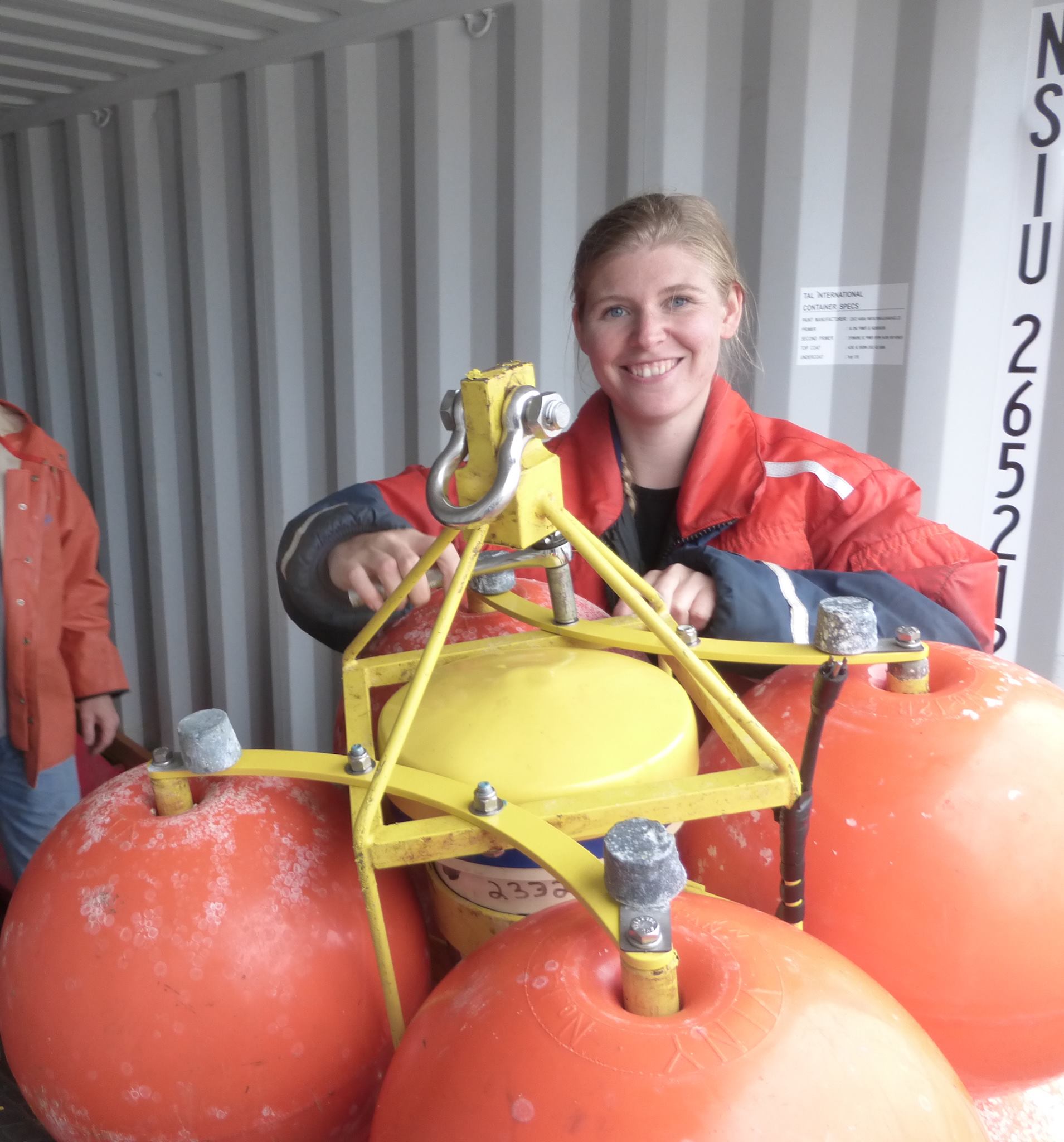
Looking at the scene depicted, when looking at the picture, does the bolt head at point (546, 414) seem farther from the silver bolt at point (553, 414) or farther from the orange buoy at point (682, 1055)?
the orange buoy at point (682, 1055)

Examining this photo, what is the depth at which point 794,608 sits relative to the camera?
1.10 meters

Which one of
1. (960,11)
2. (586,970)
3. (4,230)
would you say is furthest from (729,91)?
(4,230)

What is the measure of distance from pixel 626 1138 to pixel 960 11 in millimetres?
2454

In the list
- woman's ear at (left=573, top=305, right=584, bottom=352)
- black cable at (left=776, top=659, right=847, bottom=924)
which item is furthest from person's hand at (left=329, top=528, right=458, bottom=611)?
woman's ear at (left=573, top=305, right=584, bottom=352)

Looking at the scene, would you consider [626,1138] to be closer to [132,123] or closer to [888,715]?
[888,715]

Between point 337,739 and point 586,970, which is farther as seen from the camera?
point 337,739

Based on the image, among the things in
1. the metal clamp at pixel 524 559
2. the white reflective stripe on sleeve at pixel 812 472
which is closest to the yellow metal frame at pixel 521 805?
the metal clamp at pixel 524 559

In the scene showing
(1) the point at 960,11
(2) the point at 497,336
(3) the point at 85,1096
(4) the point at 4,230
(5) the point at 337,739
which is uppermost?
(1) the point at 960,11

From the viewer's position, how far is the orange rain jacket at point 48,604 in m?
2.49

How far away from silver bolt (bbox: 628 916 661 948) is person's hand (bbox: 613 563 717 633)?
522mm

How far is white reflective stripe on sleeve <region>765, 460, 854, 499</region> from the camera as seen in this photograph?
1540mm

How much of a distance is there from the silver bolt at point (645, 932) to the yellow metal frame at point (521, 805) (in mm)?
19

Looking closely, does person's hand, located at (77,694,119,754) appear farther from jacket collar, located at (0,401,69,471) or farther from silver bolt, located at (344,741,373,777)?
silver bolt, located at (344,741,373,777)

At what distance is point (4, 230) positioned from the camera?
4.28 m
